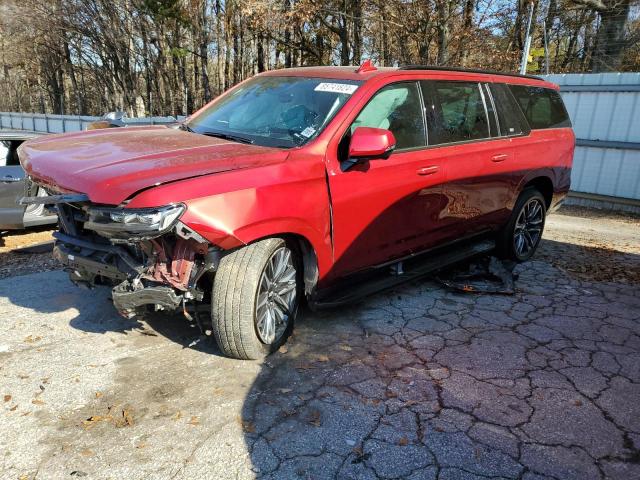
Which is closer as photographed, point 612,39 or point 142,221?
point 142,221

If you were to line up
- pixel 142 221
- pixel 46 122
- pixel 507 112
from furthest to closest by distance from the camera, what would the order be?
pixel 46 122
pixel 507 112
pixel 142 221

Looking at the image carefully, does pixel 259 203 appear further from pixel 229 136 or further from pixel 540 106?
pixel 540 106

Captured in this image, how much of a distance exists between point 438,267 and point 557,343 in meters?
1.18

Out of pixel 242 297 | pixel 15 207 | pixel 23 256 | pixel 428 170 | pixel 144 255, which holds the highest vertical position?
pixel 428 170

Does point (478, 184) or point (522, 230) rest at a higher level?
point (478, 184)

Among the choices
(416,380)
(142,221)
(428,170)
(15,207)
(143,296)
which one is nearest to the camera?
(142,221)

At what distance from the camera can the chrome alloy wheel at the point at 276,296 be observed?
3344mm

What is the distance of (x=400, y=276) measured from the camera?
4230 mm

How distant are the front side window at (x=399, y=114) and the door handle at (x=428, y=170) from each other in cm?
19

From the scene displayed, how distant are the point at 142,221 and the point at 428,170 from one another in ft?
7.78

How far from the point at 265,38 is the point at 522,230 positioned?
14.8m

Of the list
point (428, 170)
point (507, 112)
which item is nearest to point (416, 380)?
point (428, 170)

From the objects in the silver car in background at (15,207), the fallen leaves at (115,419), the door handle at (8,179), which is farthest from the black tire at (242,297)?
the door handle at (8,179)

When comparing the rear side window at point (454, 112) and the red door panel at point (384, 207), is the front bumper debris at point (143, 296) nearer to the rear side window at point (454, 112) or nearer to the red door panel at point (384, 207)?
the red door panel at point (384, 207)
